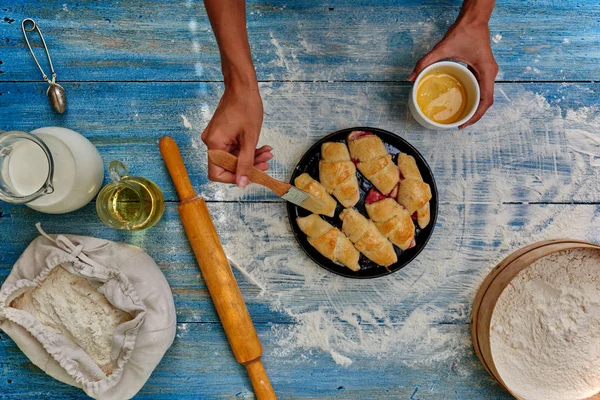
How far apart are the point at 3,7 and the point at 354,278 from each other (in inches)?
45.9

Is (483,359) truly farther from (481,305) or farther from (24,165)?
(24,165)

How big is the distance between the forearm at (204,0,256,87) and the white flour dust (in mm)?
286

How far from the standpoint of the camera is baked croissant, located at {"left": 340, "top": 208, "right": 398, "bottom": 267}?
3.60 feet

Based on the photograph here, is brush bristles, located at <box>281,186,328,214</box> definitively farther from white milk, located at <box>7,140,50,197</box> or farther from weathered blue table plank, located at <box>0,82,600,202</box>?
white milk, located at <box>7,140,50,197</box>

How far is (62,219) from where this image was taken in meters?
1.18

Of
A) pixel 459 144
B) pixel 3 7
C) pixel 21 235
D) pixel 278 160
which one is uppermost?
pixel 3 7

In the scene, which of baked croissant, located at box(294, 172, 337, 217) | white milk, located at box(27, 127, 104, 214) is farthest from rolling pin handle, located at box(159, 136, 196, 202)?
baked croissant, located at box(294, 172, 337, 217)

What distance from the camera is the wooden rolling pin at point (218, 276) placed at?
3.66 ft

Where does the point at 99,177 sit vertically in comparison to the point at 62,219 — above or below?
above

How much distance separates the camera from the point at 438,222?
3.90 feet

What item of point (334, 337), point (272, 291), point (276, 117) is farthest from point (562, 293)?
point (276, 117)

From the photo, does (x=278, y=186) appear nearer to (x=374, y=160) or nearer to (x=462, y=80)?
(x=374, y=160)

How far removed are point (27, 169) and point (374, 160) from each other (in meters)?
0.79

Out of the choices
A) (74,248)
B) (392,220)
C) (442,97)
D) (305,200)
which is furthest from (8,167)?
(442,97)
